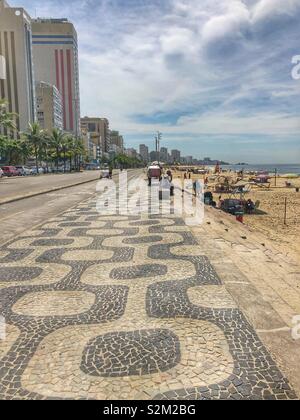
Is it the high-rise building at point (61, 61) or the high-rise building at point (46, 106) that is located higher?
the high-rise building at point (61, 61)

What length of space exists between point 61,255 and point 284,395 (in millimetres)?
5456

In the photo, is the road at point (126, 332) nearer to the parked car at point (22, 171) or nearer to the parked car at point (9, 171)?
the parked car at point (9, 171)

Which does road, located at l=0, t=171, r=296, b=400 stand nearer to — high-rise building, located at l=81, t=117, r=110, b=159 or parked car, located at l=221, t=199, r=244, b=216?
parked car, located at l=221, t=199, r=244, b=216

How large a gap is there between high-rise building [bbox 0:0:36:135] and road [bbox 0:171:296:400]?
100307 millimetres

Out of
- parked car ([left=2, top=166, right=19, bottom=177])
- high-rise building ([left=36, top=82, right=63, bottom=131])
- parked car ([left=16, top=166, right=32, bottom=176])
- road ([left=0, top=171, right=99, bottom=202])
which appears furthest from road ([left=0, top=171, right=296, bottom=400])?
high-rise building ([left=36, top=82, right=63, bottom=131])

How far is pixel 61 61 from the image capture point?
13675cm

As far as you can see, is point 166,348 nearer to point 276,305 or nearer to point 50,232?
point 276,305

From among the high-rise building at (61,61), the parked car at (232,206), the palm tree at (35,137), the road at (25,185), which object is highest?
the high-rise building at (61,61)

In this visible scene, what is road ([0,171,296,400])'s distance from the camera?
2.92 m

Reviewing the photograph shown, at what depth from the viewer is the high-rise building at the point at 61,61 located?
134625mm

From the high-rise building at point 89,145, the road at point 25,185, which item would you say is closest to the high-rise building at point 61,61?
the high-rise building at point 89,145

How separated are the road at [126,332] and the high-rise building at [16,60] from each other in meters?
100

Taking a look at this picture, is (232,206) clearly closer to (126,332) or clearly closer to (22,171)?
(126,332)

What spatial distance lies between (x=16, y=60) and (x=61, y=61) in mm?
42719
